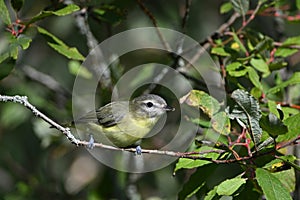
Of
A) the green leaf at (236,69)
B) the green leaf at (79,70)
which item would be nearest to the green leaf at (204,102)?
the green leaf at (236,69)

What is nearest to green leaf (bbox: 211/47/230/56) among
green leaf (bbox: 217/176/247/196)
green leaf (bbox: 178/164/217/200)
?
green leaf (bbox: 178/164/217/200)

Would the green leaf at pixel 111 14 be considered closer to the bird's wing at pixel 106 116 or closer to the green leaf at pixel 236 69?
the bird's wing at pixel 106 116

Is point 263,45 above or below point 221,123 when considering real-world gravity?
above

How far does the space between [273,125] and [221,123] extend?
1.72ft

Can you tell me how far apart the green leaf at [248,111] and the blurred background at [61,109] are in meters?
1.13

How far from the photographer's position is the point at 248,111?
1843 mm

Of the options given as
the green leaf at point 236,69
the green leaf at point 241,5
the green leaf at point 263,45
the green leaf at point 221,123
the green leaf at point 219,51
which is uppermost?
the green leaf at point 241,5

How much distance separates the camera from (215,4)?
193 inches

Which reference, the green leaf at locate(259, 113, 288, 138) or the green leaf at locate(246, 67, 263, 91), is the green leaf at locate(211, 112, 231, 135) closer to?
the green leaf at locate(246, 67, 263, 91)

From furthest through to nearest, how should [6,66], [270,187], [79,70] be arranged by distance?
[79,70] → [6,66] → [270,187]

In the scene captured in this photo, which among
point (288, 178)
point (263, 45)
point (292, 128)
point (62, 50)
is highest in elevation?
point (62, 50)

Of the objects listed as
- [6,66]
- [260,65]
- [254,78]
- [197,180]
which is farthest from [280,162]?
[6,66]

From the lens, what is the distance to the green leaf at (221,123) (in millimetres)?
2262

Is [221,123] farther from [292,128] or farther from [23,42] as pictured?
[23,42]
